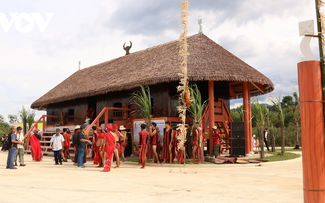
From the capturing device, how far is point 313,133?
348 centimetres

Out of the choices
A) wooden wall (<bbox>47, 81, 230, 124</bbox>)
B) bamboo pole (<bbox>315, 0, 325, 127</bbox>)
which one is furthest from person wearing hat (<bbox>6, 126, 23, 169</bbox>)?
bamboo pole (<bbox>315, 0, 325, 127</bbox>)

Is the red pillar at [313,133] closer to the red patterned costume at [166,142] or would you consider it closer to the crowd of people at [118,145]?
the crowd of people at [118,145]

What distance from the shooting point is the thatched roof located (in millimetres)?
14102

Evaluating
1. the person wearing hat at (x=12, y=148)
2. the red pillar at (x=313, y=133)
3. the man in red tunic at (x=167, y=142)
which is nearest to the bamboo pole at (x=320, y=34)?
the red pillar at (x=313, y=133)

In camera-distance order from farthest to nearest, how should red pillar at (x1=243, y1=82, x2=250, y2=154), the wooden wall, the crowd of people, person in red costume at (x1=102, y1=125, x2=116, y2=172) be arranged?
the wooden wall
red pillar at (x1=243, y1=82, x2=250, y2=154)
the crowd of people
person in red costume at (x1=102, y1=125, x2=116, y2=172)

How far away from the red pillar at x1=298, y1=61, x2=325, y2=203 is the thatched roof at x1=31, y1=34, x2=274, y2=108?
10.1m

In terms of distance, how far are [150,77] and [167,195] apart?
9.33 metres

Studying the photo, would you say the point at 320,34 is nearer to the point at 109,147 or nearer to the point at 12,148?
the point at 109,147

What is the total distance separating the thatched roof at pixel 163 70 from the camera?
14102 millimetres

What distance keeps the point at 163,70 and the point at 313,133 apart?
39.2ft

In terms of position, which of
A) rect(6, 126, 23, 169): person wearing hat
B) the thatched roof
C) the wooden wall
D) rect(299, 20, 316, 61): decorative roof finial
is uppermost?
the thatched roof

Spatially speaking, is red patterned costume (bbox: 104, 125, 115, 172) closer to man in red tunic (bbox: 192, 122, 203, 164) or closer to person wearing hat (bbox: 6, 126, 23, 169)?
man in red tunic (bbox: 192, 122, 203, 164)

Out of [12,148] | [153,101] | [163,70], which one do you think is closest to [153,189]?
[12,148]

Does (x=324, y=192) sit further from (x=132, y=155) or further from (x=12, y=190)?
(x=132, y=155)
